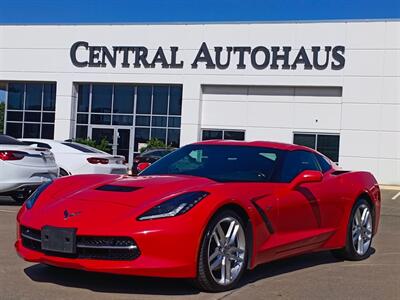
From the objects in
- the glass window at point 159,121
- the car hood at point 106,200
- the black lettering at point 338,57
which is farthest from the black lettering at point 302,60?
the car hood at point 106,200

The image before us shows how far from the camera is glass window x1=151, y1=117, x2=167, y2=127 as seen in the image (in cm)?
2942

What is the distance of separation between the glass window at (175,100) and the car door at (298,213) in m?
22.6

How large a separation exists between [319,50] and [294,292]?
22933 mm

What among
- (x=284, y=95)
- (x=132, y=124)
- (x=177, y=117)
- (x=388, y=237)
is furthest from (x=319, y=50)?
(x=388, y=237)

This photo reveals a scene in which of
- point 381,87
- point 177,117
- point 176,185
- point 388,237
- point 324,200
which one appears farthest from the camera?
point 177,117

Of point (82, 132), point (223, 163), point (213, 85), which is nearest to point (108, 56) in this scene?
point (82, 132)

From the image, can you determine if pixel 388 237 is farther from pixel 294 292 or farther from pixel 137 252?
pixel 137 252

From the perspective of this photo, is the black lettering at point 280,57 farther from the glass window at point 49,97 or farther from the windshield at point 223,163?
the windshield at point 223,163

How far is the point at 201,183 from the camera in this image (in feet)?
18.0

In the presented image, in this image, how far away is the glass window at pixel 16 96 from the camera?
31.3 metres

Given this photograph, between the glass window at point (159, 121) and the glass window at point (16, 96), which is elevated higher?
the glass window at point (16, 96)

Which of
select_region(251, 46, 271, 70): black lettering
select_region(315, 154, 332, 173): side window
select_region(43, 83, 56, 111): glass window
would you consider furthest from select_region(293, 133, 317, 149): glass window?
select_region(315, 154, 332, 173): side window

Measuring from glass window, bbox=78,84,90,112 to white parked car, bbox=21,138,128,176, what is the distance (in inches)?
641

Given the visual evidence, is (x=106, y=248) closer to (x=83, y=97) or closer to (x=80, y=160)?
(x=80, y=160)
